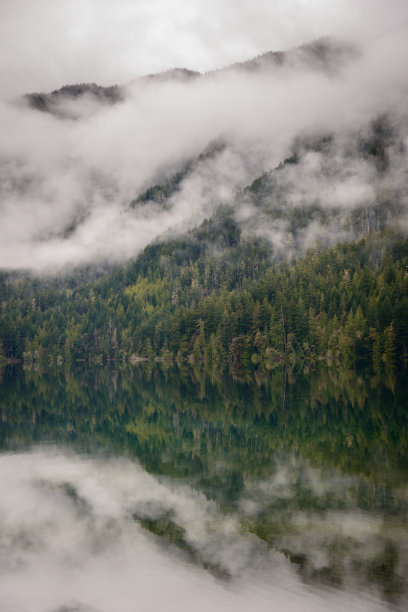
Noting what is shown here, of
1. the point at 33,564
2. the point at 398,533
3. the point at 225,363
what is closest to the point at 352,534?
the point at 398,533

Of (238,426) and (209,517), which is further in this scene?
(238,426)

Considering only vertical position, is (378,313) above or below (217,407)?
above

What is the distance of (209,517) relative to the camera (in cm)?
1972

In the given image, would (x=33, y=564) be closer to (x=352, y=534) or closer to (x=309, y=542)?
(x=309, y=542)

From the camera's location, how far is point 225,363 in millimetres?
161750

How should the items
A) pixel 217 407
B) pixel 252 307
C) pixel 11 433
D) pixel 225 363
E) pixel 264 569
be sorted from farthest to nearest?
pixel 252 307 < pixel 225 363 < pixel 217 407 < pixel 11 433 < pixel 264 569

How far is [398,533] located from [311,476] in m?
7.84

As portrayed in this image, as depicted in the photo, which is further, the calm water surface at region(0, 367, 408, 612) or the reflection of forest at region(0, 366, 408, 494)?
the reflection of forest at region(0, 366, 408, 494)

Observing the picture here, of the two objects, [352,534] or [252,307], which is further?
[252,307]

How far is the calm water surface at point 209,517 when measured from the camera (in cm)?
1420

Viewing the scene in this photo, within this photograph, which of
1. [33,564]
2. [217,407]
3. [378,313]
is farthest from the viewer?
[378,313]

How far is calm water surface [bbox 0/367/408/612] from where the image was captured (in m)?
14.2

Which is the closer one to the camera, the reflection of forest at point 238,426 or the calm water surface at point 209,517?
the calm water surface at point 209,517

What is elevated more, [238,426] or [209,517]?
[209,517]
